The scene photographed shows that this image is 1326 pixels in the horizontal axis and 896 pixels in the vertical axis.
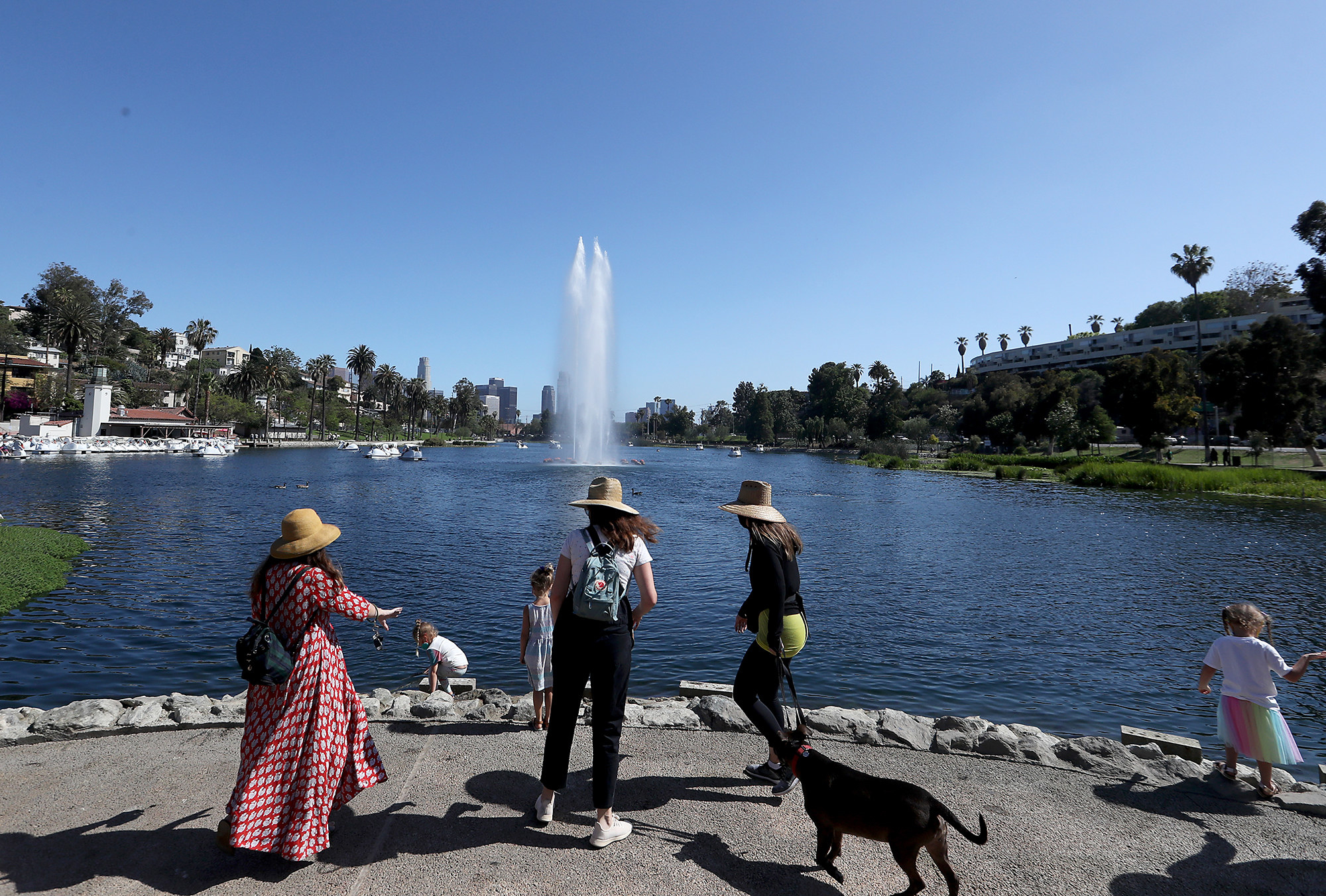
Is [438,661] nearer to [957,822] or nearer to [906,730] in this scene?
[906,730]

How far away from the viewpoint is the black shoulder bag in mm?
4156

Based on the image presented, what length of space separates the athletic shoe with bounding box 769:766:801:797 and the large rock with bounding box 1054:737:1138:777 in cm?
290

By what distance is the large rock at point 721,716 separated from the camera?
7031 mm

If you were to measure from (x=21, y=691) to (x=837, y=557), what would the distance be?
22.8m

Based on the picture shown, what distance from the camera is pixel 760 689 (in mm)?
5574

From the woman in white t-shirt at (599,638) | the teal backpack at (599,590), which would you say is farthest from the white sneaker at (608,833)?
the teal backpack at (599,590)

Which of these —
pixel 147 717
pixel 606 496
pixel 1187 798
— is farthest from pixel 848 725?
pixel 147 717

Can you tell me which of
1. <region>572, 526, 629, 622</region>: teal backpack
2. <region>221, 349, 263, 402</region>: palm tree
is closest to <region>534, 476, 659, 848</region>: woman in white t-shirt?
<region>572, 526, 629, 622</region>: teal backpack

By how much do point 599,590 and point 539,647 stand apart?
3.15 m

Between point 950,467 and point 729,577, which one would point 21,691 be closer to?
point 729,577

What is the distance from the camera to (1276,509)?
4100cm

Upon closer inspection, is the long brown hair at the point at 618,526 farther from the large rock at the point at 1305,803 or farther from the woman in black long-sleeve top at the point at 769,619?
the large rock at the point at 1305,803

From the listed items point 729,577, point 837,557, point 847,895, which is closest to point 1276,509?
point 837,557

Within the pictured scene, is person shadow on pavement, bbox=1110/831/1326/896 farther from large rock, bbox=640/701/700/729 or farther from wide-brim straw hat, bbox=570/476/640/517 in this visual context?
wide-brim straw hat, bbox=570/476/640/517
